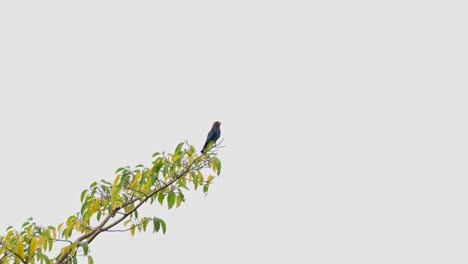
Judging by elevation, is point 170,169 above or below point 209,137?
below

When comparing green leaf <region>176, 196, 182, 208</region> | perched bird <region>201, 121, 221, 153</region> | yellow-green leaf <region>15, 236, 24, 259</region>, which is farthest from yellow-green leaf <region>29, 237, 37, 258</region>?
perched bird <region>201, 121, 221, 153</region>

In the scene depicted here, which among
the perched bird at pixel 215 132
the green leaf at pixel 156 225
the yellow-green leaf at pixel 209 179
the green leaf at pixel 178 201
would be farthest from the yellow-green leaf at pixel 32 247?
the perched bird at pixel 215 132

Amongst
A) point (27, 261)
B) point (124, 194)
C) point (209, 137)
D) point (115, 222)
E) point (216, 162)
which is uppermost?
point (209, 137)

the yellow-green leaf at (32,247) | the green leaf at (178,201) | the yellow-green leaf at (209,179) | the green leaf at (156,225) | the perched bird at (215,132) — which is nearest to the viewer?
the yellow-green leaf at (32,247)

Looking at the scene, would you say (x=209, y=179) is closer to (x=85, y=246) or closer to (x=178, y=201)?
(x=178, y=201)

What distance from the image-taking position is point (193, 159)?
344 centimetres

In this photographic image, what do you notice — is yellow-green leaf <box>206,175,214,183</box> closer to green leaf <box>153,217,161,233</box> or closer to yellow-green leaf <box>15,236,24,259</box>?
green leaf <box>153,217,161,233</box>

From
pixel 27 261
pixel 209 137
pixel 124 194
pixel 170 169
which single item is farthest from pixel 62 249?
pixel 209 137

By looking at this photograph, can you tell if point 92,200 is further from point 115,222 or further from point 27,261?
point 27,261

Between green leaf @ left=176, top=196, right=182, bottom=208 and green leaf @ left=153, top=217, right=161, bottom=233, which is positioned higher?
green leaf @ left=176, top=196, right=182, bottom=208

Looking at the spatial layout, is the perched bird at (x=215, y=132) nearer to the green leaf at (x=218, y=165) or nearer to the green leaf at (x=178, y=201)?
the green leaf at (x=218, y=165)

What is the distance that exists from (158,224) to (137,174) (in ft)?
0.92

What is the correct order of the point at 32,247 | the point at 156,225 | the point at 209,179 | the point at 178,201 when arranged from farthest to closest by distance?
the point at 209,179 < the point at 178,201 < the point at 156,225 < the point at 32,247

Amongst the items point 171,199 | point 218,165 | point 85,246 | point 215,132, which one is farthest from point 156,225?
point 215,132
